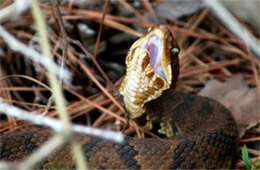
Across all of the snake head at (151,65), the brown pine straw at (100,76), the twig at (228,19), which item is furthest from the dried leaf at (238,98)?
the twig at (228,19)

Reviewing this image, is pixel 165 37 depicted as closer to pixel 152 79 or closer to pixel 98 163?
pixel 152 79

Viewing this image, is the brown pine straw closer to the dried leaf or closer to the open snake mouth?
the dried leaf

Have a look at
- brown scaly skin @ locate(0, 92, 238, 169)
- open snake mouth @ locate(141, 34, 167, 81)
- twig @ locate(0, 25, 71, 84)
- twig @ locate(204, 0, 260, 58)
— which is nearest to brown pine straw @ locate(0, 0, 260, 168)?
brown scaly skin @ locate(0, 92, 238, 169)

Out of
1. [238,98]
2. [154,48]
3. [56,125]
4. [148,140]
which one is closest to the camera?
[56,125]

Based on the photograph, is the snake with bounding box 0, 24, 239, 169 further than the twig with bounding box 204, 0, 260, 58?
Yes

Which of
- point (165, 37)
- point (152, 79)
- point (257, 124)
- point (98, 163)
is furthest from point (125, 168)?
point (257, 124)

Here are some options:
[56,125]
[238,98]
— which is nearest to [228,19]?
[56,125]

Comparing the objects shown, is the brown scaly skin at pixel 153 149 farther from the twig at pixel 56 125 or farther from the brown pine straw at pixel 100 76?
the twig at pixel 56 125

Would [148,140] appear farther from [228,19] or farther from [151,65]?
[228,19]
